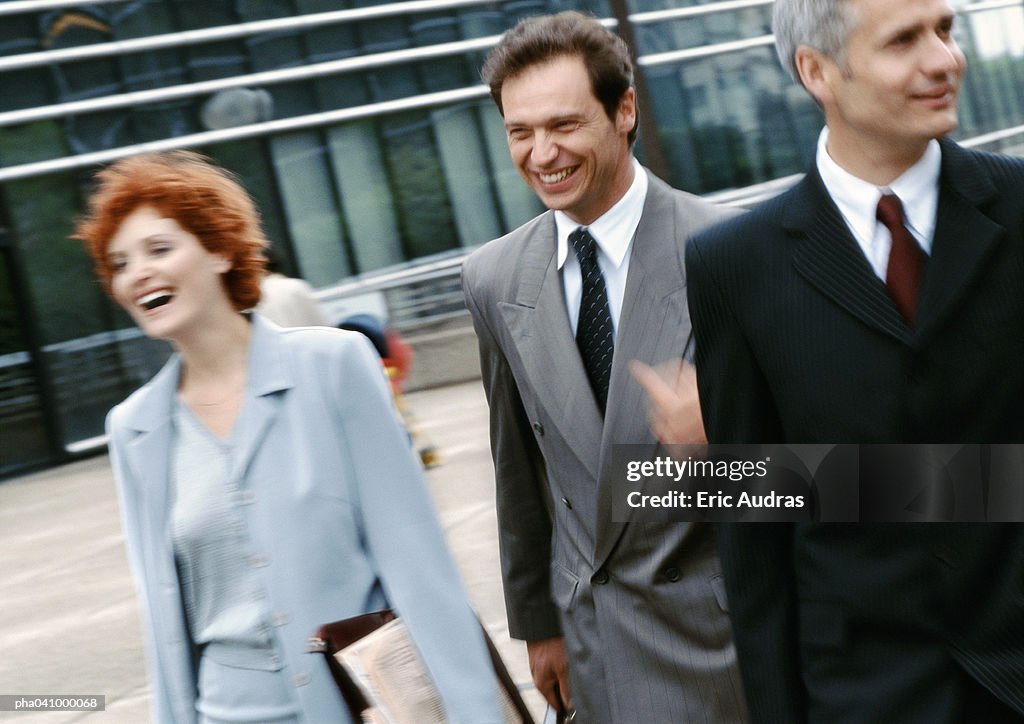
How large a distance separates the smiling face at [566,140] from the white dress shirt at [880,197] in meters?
0.95

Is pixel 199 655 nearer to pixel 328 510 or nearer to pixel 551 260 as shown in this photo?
pixel 328 510

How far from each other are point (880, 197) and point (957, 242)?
15cm

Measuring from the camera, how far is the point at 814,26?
2201 mm

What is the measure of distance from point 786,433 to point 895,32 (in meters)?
0.62

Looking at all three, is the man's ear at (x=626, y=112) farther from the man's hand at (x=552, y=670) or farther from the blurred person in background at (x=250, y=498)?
the man's hand at (x=552, y=670)

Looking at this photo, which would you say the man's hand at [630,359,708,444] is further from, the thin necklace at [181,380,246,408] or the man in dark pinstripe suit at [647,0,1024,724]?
the thin necklace at [181,380,246,408]

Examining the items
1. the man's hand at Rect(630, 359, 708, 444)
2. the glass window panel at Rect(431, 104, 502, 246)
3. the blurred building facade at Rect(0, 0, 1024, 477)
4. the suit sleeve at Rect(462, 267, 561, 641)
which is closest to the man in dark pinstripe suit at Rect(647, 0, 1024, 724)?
the man's hand at Rect(630, 359, 708, 444)

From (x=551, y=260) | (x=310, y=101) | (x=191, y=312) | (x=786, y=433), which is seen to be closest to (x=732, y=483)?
(x=786, y=433)

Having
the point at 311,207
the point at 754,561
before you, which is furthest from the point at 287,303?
the point at 311,207

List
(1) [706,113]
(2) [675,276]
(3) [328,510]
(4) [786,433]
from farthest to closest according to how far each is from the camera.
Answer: (1) [706,113], (2) [675,276], (3) [328,510], (4) [786,433]

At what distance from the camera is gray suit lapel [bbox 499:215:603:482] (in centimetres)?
307

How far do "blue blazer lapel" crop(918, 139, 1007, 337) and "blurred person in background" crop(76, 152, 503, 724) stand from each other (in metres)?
1.23

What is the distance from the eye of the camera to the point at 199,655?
2.95m

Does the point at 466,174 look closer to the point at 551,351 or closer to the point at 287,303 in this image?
the point at 287,303
